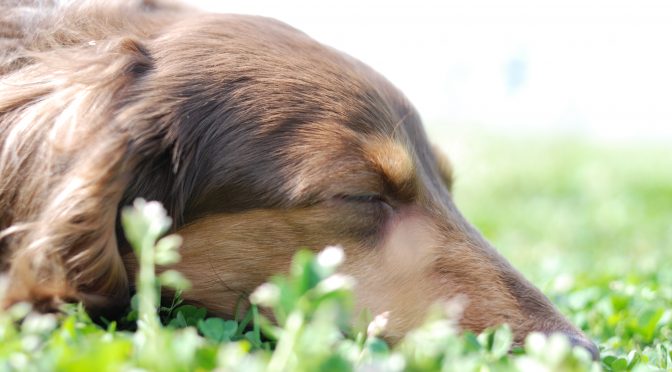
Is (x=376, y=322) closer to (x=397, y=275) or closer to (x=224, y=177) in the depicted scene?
(x=397, y=275)

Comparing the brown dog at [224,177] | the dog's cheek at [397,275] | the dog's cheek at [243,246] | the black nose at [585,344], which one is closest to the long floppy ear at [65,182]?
the brown dog at [224,177]

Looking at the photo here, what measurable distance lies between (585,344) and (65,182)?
1829mm

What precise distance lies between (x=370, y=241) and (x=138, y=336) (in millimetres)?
1267

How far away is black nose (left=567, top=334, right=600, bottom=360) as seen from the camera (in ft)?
9.50

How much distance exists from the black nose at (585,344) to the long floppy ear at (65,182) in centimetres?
153

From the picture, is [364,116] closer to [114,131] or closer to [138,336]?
[114,131]

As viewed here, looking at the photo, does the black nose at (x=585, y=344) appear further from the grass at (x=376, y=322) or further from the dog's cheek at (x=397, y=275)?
the dog's cheek at (x=397, y=275)

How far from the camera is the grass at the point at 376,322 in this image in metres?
1.88

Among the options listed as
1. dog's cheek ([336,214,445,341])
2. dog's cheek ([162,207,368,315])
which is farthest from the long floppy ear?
dog's cheek ([336,214,445,341])

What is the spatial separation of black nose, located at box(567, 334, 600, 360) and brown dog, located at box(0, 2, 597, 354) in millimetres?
20

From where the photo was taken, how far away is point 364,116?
344 cm

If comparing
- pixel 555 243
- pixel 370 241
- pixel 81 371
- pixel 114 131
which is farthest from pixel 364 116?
pixel 555 243

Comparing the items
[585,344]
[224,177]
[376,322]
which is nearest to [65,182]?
[224,177]

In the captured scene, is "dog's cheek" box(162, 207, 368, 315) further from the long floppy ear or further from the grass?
the long floppy ear
